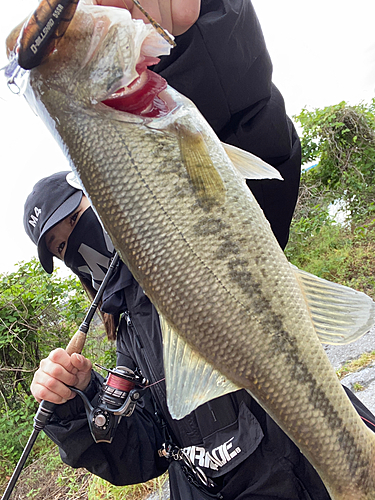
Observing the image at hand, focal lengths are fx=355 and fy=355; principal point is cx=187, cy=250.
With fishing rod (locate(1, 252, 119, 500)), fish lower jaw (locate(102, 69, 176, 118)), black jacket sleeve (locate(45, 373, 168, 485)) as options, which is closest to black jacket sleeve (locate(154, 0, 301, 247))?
fish lower jaw (locate(102, 69, 176, 118))

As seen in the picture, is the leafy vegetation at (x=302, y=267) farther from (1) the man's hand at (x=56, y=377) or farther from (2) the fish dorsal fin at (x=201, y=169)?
(2) the fish dorsal fin at (x=201, y=169)

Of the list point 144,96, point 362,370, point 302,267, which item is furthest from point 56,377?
point 302,267

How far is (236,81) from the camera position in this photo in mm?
1659

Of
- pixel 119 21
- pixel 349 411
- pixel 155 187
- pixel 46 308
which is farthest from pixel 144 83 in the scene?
pixel 46 308

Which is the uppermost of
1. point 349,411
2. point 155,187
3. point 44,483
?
point 155,187

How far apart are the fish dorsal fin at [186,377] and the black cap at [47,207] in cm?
140

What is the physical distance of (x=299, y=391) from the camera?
47.6 inches

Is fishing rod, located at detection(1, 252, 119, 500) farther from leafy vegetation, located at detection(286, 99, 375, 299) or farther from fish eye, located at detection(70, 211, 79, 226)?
leafy vegetation, located at detection(286, 99, 375, 299)

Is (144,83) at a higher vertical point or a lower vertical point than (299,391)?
higher

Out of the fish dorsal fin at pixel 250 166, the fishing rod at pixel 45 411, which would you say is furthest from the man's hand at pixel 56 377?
the fish dorsal fin at pixel 250 166

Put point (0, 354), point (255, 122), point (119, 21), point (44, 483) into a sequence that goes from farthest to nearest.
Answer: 1. point (0, 354)
2. point (44, 483)
3. point (255, 122)
4. point (119, 21)

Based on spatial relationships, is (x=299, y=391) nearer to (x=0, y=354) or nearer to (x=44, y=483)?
(x=44, y=483)

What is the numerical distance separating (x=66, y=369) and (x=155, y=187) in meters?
1.19

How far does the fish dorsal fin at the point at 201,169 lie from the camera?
3.99 feet
